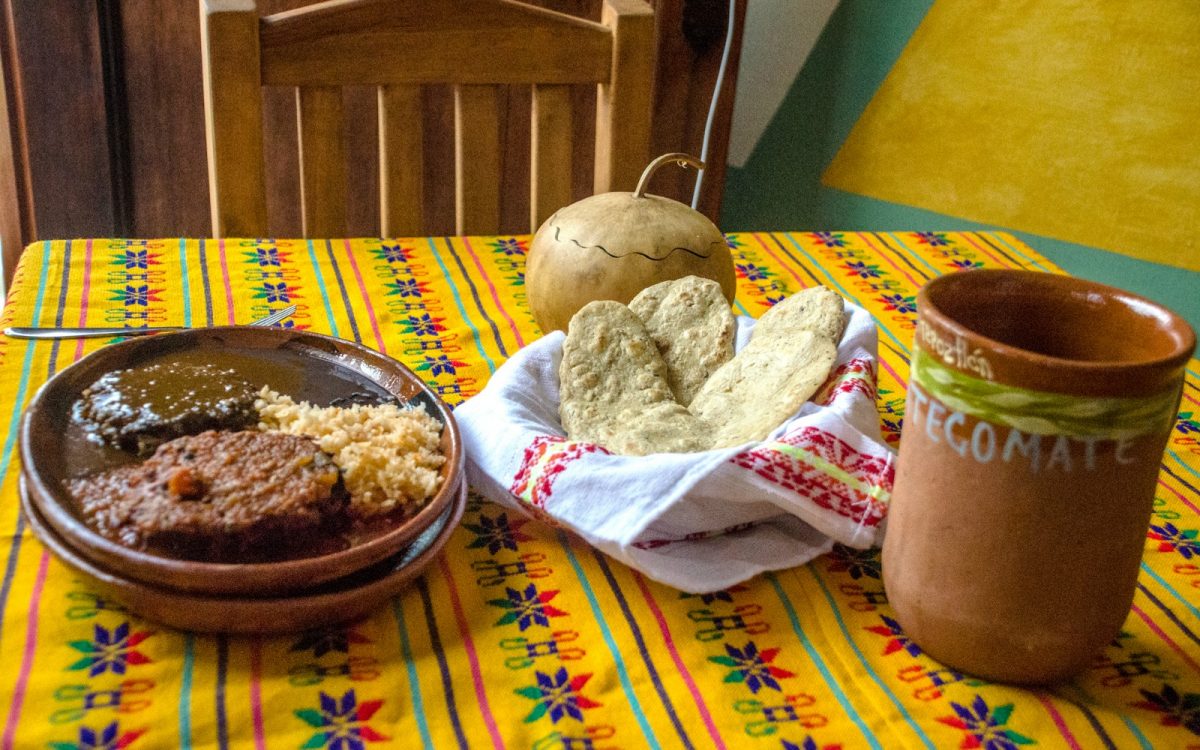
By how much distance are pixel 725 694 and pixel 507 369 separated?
30cm

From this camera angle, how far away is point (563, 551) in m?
0.67

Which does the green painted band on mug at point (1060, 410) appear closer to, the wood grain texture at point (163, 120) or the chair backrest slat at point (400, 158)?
the chair backrest slat at point (400, 158)

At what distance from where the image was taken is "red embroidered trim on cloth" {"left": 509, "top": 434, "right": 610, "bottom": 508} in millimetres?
639

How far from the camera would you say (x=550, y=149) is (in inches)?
53.6

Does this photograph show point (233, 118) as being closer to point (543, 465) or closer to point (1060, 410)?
point (543, 465)

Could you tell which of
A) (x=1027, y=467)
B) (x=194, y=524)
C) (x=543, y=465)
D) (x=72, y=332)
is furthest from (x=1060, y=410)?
(x=72, y=332)

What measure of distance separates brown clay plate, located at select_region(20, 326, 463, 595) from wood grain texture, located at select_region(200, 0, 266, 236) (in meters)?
0.49

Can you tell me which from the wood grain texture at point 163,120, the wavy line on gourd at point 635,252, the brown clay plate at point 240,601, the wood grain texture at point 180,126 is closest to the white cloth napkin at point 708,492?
the brown clay plate at point 240,601

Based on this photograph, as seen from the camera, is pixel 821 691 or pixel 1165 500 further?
pixel 1165 500

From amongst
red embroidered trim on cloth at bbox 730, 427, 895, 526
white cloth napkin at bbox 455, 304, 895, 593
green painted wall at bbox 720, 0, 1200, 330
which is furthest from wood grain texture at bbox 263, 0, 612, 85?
green painted wall at bbox 720, 0, 1200, 330

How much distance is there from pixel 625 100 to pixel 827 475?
0.82 m

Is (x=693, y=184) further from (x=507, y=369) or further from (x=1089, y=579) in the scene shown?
(x=1089, y=579)

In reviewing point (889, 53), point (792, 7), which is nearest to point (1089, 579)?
point (889, 53)

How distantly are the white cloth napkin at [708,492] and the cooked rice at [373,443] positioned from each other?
4cm
